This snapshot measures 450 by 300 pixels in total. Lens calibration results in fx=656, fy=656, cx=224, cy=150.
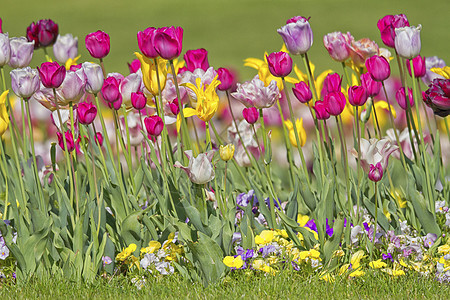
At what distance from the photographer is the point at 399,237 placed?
284 centimetres

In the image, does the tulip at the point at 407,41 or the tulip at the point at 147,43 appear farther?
the tulip at the point at 407,41

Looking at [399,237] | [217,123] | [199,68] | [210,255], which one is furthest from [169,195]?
[217,123]

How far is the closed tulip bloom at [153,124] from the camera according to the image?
283 centimetres

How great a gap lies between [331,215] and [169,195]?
2.38 feet

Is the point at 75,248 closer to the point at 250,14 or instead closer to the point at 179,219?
the point at 179,219

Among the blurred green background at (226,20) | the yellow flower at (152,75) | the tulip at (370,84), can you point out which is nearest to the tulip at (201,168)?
the yellow flower at (152,75)

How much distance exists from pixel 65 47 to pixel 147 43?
4.22 feet

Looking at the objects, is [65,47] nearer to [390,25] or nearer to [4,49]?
[4,49]

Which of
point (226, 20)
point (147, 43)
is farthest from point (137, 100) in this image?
point (226, 20)

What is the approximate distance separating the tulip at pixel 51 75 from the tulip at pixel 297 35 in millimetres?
922

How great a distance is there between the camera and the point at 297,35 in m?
2.81

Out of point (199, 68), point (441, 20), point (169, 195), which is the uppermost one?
point (199, 68)

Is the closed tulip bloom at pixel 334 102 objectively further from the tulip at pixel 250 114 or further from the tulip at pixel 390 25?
the tulip at pixel 390 25

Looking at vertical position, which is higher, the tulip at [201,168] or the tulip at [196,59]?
the tulip at [196,59]
